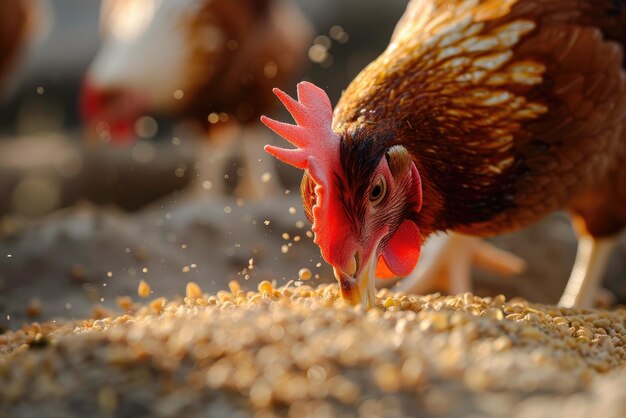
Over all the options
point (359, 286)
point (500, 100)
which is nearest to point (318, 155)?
point (359, 286)

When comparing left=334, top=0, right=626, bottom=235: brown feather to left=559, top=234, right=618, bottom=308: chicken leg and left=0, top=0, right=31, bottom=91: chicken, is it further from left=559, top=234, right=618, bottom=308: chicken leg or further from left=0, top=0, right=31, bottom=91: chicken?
left=0, top=0, right=31, bottom=91: chicken

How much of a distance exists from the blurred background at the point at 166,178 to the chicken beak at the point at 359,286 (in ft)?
1.45

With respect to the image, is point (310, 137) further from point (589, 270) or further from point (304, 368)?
point (589, 270)

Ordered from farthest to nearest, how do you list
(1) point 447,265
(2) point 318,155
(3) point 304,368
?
(1) point 447,265, (2) point 318,155, (3) point 304,368

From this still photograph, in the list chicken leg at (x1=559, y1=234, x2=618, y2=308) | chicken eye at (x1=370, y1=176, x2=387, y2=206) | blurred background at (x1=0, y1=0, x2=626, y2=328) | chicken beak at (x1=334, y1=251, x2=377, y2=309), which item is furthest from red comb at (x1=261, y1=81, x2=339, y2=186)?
chicken leg at (x1=559, y1=234, x2=618, y2=308)

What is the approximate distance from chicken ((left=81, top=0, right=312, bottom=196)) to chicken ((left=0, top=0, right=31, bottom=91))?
1.67 ft

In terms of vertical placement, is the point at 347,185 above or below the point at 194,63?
below

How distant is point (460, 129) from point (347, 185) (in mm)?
434

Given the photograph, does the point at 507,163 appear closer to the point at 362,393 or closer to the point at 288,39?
the point at 362,393

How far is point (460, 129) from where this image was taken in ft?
6.54

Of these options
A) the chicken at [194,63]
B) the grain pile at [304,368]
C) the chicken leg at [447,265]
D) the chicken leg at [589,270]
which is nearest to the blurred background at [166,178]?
the chicken at [194,63]

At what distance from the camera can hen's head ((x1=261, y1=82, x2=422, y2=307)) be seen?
5.47ft

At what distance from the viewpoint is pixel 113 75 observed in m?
4.54

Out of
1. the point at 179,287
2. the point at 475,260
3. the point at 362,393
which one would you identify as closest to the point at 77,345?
the point at 362,393
